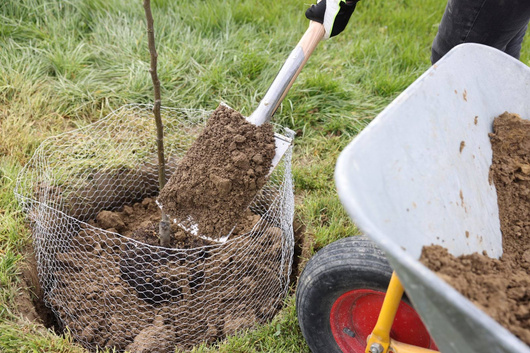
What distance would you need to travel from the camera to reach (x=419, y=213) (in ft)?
3.49

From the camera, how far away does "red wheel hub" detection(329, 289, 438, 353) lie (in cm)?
160

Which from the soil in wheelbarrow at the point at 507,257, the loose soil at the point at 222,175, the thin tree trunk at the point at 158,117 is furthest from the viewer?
the loose soil at the point at 222,175

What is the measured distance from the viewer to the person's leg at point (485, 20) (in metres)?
1.89

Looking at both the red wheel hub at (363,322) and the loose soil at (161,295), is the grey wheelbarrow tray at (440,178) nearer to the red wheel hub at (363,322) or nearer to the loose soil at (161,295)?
the red wheel hub at (363,322)

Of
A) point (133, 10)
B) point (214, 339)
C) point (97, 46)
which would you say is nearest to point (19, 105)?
point (97, 46)

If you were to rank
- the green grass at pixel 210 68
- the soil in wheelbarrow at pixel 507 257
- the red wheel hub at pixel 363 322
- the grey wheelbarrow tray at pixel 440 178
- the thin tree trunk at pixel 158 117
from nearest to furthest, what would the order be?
1. the grey wheelbarrow tray at pixel 440 178
2. the soil in wheelbarrow at pixel 507 257
3. the thin tree trunk at pixel 158 117
4. the red wheel hub at pixel 363 322
5. the green grass at pixel 210 68

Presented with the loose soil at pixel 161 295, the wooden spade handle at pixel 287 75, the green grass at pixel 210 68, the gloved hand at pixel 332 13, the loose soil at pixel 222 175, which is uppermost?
the gloved hand at pixel 332 13

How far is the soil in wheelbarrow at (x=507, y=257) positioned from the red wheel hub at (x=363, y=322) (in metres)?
0.41

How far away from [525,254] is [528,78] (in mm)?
570

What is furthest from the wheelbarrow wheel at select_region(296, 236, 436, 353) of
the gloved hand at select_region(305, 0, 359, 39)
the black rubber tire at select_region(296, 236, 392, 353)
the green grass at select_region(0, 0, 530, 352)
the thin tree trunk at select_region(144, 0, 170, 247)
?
the gloved hand at select_region(305, 0, 359, 39)

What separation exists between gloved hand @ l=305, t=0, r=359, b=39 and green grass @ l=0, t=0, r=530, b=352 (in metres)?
0.86

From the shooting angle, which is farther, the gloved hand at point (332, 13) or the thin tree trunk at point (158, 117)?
the gloved hand at point (332, 13)

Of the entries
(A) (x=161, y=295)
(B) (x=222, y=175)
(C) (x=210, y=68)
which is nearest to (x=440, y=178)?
(B) (x=222, y=175)

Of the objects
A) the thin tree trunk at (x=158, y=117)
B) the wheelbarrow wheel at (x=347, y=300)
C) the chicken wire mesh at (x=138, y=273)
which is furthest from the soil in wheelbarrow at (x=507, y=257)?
the thin tree trunk at (x=158, y=117)
